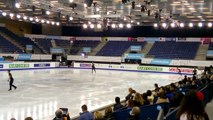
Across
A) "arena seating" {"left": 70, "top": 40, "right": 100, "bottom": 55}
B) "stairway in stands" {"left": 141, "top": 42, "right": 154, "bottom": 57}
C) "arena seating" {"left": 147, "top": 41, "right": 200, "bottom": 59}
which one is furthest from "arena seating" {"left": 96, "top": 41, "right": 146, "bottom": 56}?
"arena seating" {"left": 147, "top": 41, "right": 200, "bottom": 59}

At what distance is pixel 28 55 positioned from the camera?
3872 centimetres

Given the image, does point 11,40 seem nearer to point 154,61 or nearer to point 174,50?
point 154,61

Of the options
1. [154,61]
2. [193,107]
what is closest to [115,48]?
[154,61]

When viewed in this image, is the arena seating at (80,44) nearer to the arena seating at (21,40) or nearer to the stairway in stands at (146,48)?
the arena seating at (21,40)

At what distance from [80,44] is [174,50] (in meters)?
15.5

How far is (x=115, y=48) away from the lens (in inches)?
1761

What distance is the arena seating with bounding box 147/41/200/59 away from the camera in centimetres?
3906

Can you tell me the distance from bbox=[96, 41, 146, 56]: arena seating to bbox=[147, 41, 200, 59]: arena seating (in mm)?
2847

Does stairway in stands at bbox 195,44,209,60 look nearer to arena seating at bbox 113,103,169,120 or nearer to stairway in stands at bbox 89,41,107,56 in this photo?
stairway in stands at bbox 89,41,107,56

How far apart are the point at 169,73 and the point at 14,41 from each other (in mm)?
22632

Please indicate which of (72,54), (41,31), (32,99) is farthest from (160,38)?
(32,99)

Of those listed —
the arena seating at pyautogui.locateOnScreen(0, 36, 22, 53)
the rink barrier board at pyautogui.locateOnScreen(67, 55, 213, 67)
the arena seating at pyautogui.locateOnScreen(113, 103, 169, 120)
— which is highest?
the arena seating at pyautogui.locateOnScreen(113, 103, 169, 120)

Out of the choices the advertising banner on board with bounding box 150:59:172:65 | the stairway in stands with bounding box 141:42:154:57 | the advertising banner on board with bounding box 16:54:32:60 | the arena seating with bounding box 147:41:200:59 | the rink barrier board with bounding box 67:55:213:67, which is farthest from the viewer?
the stairway in stands with bounding box 141:42:154:57

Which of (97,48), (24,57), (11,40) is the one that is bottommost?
(97,48)
